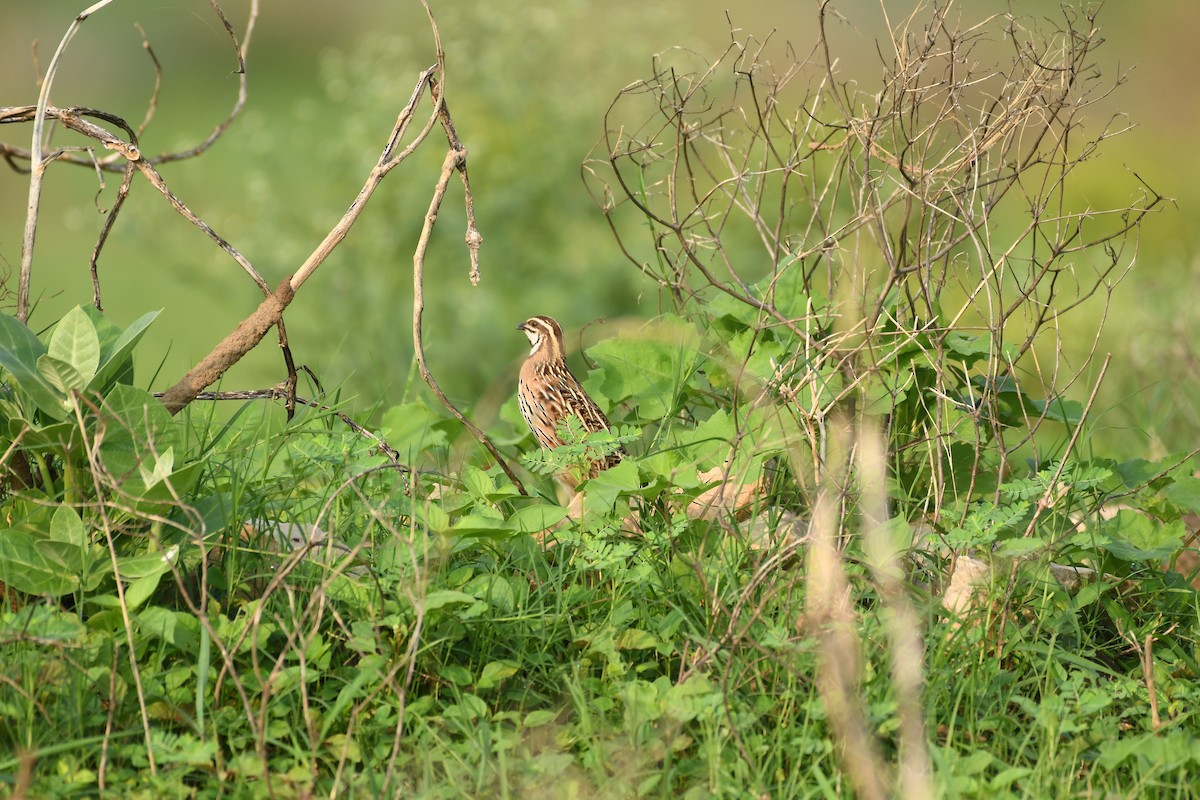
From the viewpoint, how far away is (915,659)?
96.1 inches

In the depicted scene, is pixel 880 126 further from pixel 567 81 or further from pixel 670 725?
pixel 567 81

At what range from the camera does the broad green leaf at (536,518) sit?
12.2 feet

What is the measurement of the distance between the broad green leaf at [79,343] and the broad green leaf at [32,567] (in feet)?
1.46

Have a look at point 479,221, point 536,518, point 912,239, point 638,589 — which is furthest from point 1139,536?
point 479,221

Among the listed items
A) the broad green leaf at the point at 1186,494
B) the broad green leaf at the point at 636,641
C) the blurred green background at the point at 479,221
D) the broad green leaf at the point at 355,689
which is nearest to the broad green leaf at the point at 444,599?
the broad green leaf at the point at 355,689

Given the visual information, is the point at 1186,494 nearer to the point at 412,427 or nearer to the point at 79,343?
the point at 412,427

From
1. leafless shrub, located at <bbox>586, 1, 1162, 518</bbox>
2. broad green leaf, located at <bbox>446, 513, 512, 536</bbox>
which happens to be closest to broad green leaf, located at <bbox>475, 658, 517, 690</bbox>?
broad green leaf, located at <bbox>446, 513, 512, 536</bbox>

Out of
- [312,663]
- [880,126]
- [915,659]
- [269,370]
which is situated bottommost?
[915,659]

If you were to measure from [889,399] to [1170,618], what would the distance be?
3.70 feet

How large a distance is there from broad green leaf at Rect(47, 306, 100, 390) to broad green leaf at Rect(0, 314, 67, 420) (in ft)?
0.19

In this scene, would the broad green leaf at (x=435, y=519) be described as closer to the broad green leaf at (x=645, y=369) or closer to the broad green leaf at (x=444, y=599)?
the broad green leaf at (x=444, y=599)

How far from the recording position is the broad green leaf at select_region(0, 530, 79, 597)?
3154 mm

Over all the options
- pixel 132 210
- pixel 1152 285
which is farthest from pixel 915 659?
pixel 132 210

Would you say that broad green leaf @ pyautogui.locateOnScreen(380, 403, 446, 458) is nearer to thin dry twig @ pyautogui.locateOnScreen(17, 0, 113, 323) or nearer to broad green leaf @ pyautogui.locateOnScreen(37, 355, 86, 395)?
thin dry twig @ pyautogui.locateOnScreen(17, 0, 113, 323)
